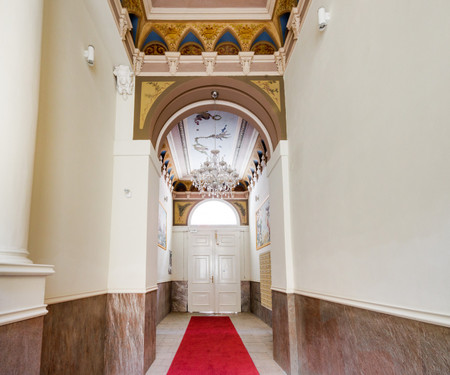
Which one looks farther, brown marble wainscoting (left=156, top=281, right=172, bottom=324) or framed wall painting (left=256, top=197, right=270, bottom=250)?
brown marble wainscoting (left=156, top=281, right=172, bottom=324)

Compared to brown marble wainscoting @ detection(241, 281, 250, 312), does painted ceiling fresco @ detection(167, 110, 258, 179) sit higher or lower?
higher

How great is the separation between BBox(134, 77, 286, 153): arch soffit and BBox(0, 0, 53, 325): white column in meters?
3.24

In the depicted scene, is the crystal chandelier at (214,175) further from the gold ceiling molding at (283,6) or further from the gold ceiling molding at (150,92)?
the gold ceiling molding at (283,6)

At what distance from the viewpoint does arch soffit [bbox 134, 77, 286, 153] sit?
6.22m

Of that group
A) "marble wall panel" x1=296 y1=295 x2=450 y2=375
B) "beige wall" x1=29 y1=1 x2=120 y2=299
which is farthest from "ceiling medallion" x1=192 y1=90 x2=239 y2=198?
"marble wall panel" x1=296 y1=295 x2=450 y2=375

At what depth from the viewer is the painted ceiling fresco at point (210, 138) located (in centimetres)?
911

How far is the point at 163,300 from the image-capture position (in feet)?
38.2

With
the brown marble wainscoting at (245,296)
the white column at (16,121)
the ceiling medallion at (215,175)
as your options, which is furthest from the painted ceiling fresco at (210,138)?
the white column at (16,121)

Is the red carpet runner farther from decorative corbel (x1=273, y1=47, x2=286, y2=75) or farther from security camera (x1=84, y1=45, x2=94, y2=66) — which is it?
decorative corbel (x1=273, y1=47, x2=286, y2=75)

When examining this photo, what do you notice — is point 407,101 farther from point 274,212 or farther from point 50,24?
point 274,212

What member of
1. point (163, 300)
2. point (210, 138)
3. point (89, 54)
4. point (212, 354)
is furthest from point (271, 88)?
point (163, 300)

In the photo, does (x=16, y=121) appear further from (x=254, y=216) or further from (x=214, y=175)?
(x=254, y=216)

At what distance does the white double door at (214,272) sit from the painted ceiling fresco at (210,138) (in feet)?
10.6

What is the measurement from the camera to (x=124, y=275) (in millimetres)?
5570
